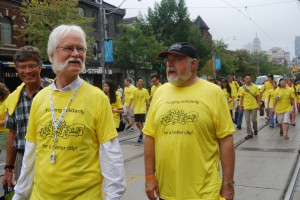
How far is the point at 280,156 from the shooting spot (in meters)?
8.22

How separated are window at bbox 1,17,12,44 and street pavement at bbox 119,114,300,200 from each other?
611 inches

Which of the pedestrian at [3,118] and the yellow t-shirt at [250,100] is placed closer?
the pedestrian at [3,118]

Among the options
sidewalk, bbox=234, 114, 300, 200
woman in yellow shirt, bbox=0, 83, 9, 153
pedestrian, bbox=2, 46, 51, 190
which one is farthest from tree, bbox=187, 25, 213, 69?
pedestrian, bbox=2, 46, 51, 190

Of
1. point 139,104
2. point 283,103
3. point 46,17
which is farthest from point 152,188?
point 46,17

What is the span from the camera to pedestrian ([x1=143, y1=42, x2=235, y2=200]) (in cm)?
279

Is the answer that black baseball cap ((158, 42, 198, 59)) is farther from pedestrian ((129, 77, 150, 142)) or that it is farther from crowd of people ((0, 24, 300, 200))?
pedestrian ((129, 77, 150, 142))

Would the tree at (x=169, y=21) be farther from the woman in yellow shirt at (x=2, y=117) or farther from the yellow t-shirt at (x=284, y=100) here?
the woman in yellow shirt at (x=2, y=117)

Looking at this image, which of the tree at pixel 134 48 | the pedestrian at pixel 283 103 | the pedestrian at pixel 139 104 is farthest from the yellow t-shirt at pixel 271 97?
the tree at pixel 134 48

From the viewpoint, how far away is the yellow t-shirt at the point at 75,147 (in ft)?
7.45

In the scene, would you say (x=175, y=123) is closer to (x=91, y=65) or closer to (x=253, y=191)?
(x=253, y=191)

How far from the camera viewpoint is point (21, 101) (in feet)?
11.1

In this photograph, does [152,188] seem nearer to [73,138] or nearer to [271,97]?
[73,138]

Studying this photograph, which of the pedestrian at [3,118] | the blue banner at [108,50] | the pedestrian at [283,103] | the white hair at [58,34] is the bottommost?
the pedestrian at [283,103]

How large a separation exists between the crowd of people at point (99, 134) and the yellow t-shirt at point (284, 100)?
853cm
